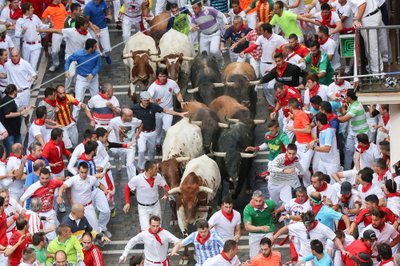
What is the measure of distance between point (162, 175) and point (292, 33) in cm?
521

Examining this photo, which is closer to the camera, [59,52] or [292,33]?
[292,33]

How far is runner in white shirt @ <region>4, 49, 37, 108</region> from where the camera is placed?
31.0 metres

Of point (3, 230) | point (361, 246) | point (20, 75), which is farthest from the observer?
point (20, 75)

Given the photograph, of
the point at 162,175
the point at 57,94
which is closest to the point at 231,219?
the point at 162,175

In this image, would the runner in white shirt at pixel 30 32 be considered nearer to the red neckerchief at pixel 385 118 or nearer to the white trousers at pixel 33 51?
the white trousers at pixel 33 51

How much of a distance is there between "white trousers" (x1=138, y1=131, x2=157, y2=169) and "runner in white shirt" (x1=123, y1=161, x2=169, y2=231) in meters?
2.30

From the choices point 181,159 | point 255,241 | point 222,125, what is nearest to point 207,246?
point 255,241

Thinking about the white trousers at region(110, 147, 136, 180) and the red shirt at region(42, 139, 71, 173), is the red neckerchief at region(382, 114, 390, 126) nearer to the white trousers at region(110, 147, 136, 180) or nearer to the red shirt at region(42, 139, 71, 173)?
the white trousers at region(110, 147, 136, 180)

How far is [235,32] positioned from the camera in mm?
32250

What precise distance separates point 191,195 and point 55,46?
780 cm

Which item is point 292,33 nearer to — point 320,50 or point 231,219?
point 320,50

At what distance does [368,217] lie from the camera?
24781 mm

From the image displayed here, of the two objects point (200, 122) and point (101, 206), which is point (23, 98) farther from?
point (101, 206)

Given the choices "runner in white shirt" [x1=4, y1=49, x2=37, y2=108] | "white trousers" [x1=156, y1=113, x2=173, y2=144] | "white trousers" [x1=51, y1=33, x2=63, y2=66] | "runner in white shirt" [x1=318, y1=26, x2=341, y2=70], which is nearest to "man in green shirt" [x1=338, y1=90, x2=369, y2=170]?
"runner in white shirt" [x1=318, y1=26, x2=341, y2=70]
